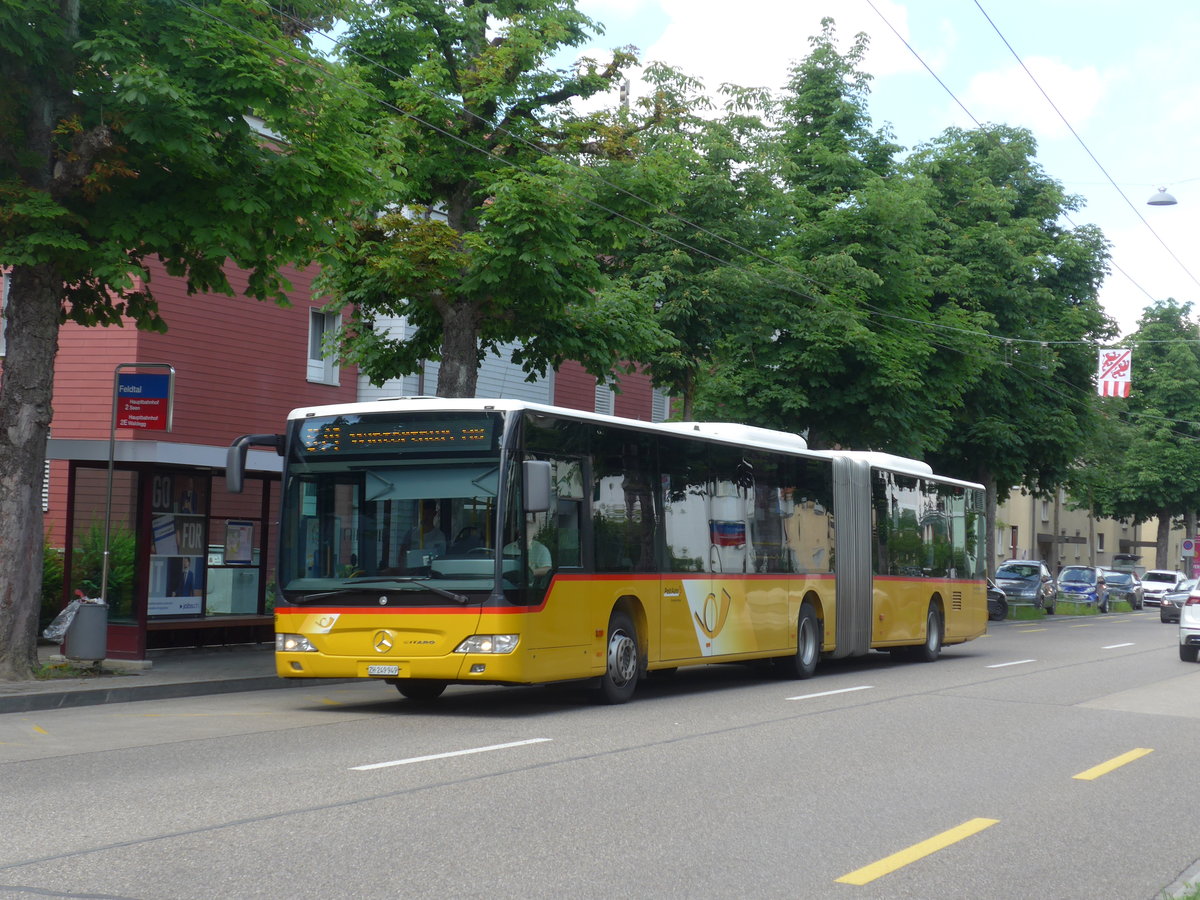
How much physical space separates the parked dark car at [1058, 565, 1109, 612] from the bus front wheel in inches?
1758

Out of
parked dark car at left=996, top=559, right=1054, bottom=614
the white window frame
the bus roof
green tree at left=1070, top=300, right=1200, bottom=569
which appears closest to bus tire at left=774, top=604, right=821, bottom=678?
the bus roof

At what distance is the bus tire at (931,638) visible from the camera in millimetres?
24156

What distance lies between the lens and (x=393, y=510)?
13.8 metres

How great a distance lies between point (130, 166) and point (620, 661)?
7.15 m

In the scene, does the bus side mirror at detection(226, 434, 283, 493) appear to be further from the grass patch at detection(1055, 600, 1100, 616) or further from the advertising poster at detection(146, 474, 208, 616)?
the grass patch at detection(1055, 600, 1100, 616)

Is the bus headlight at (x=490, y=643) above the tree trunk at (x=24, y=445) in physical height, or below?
below

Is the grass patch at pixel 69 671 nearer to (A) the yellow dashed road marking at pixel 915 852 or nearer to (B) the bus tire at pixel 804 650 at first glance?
(B) the bus tire at pixel 804 650

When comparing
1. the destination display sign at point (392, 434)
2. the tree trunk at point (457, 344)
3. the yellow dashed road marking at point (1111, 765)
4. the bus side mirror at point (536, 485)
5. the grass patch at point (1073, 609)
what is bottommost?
the grass patch at point (1073, 609)

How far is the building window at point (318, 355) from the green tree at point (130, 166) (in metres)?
14.6

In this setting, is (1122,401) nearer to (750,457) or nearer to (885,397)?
(885,397)

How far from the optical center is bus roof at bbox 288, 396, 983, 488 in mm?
13789

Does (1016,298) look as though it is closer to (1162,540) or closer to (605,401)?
(605,401)

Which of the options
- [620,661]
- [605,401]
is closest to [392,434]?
[620,661]

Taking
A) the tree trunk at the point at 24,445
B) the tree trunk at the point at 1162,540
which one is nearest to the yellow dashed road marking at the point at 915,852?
the tree trunk at the point at 24,445
